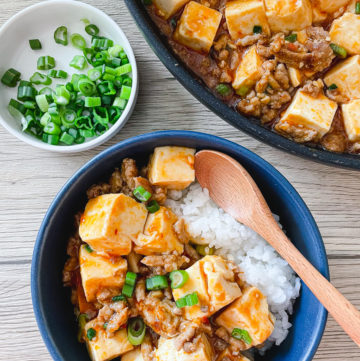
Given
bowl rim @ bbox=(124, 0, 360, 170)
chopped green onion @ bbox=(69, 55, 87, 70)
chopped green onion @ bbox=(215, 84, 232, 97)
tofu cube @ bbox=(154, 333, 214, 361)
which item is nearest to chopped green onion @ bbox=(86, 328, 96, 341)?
tofu cube @ bbox=(154, 333, 214, 361)

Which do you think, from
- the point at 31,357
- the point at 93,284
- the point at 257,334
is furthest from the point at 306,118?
the point at 31,357

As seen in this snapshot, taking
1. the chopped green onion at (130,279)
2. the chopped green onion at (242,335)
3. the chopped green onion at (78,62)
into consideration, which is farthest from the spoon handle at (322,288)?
the chopped green onion at (78,62)

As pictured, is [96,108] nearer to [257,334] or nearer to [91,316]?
[91,316]

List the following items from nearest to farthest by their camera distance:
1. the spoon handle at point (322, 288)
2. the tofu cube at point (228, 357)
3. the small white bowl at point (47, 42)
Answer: the spoon handle at point (322, 288)
the tofu cube at point (228, 357)
the small white bowl at point (47, 42)

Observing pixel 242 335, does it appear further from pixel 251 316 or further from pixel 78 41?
pixel 78 41

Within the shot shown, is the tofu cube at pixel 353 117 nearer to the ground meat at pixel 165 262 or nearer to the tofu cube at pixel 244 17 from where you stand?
the tofu cube at pixel 244 17

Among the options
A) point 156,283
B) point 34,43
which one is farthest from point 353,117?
point 34,43
